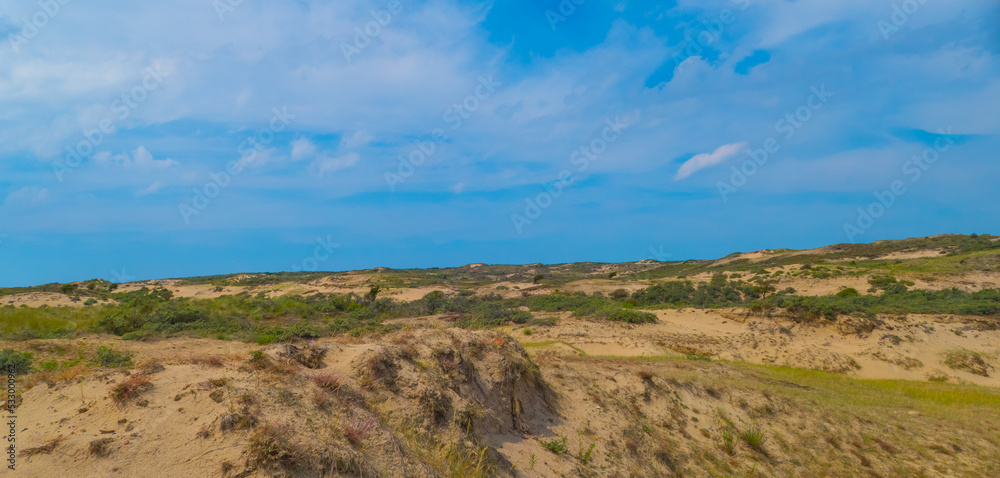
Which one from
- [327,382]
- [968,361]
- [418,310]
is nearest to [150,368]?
[327,382]

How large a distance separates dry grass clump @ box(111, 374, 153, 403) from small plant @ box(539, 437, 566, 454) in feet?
18.2

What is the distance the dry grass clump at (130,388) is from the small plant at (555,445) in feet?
18.2

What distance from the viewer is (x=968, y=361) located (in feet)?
61.3

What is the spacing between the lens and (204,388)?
5.46 meters

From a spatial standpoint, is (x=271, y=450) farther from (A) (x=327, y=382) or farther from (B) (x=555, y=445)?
(B) (x=555, y=445)

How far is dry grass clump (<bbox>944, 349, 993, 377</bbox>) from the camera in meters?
18.3

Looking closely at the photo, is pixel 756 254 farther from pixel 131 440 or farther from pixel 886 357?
pixel 131 440

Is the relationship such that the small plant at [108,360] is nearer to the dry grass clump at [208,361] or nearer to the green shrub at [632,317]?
the dry grass clump at [208,361]

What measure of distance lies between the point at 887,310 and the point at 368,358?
27200mm

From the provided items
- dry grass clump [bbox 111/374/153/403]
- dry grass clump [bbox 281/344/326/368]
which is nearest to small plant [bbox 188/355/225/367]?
dry grass clump [bbox 281/344/326/368]

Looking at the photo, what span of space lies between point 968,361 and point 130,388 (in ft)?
86.1

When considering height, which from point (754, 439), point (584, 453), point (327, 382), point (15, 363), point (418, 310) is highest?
point (418, 310)

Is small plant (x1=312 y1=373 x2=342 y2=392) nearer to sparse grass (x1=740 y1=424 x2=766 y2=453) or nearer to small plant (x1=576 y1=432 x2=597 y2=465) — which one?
small plant (x1=576 y1=432 x2=597 y2=465)

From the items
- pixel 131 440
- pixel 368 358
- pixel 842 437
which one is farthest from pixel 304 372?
pixel 842 437
